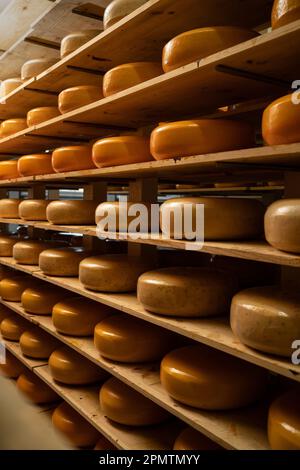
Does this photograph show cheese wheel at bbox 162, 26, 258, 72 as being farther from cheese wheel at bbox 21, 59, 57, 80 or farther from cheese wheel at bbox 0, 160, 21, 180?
cheese wheel at bbox 0, 160, 21, 180

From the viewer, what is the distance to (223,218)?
1401 millimetres

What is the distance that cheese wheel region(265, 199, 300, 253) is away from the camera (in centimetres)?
107

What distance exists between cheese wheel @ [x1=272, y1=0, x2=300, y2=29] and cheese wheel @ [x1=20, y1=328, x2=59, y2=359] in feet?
6.96

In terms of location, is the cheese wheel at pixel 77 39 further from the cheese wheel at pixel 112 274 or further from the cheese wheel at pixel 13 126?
the cheese wheel at pixel 112 274

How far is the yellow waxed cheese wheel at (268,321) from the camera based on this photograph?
1109mm

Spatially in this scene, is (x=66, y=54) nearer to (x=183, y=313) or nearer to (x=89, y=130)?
(x=89, y=130)

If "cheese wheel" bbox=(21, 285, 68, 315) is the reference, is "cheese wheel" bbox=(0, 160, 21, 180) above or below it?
above

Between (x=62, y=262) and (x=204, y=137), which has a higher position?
(x=204, y=137)

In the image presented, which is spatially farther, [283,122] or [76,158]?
[76,158]

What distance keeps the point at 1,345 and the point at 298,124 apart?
2.68m

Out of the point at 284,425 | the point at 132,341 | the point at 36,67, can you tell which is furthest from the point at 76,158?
the point at 284,425

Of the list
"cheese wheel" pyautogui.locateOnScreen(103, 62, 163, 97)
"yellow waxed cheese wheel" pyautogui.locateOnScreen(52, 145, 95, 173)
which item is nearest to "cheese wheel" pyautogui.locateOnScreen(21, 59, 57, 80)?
"yellow waxed cheese wheel" pyautogui.locateOnScreen(52, 145, 95, 173)

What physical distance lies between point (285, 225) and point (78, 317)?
53.5 inches

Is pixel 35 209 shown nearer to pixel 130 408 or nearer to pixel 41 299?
pixel 41 299
